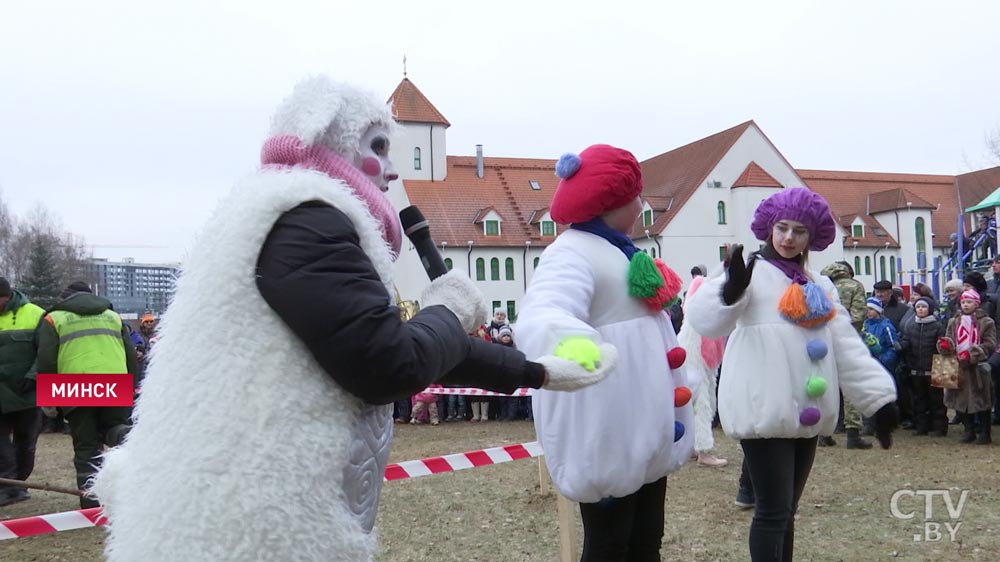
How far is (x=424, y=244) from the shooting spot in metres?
2.04

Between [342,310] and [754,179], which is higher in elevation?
[754,179]

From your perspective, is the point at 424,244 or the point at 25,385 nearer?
the point at 424,244

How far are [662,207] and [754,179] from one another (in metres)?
4.59

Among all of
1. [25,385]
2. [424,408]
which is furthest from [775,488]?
[424,408]

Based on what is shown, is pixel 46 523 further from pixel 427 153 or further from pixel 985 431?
pixel 427 153

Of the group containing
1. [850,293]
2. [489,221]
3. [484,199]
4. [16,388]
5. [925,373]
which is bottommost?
[925,373]

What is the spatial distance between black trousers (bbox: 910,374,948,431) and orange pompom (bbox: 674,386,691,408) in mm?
8268

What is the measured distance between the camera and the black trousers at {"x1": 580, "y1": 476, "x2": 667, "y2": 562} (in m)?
2.86

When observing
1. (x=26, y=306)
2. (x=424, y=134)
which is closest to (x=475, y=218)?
(x=424, y=134)

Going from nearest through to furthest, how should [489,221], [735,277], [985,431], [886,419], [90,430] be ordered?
[735,277]
[886,419]
[90,430]
[985,431]
[489,221]

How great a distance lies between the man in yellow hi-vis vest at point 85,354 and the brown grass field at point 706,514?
77 centimetres

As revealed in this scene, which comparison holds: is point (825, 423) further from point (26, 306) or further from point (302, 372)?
point (26, 306)

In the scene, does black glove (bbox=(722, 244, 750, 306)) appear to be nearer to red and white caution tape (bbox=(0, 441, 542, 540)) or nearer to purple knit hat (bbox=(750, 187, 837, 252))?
purple knit hat (bbox=(750, 187, 837, 252))

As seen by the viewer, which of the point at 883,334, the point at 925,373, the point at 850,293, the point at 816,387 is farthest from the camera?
the point at 883,334
